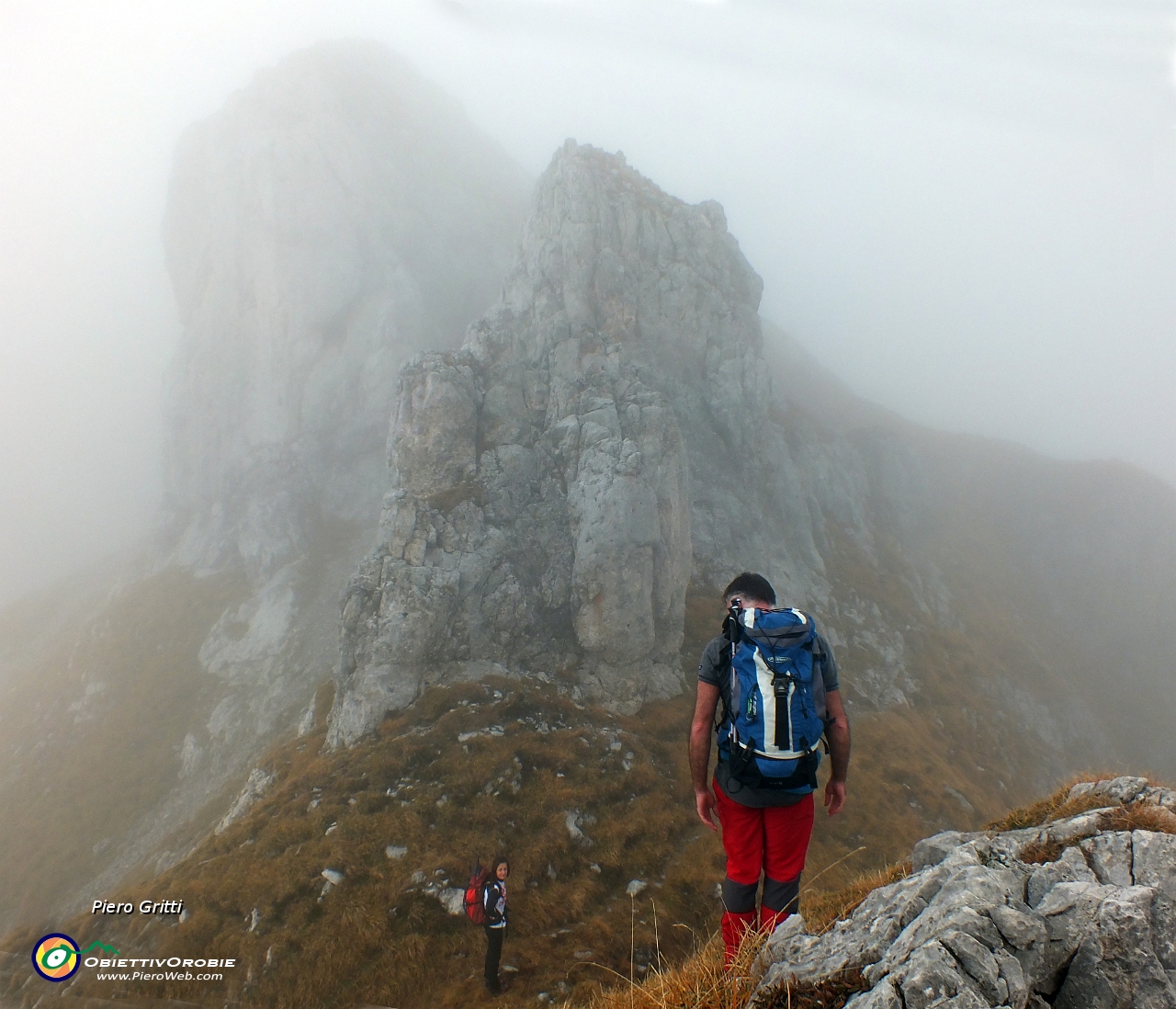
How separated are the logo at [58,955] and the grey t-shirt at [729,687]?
75.4 feet

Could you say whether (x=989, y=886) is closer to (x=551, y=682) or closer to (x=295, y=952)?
(x=295, y=952)

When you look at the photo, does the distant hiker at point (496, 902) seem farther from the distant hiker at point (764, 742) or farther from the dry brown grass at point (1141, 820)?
the dry brown grass at point (1141, 820)

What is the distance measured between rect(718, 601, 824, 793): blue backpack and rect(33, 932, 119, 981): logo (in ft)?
76.9

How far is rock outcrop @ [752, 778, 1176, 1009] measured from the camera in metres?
3.72

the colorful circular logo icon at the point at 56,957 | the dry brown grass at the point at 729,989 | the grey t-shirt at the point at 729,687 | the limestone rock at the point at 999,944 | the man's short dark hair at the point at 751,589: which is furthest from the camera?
the colorful circular logo icon at the point at 56,957

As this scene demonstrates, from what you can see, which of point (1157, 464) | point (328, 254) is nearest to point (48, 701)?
point (328, 254)

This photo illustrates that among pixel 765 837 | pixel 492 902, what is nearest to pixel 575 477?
pixel 492 902

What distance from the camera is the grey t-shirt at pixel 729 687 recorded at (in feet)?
18.8

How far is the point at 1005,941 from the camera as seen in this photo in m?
4.14

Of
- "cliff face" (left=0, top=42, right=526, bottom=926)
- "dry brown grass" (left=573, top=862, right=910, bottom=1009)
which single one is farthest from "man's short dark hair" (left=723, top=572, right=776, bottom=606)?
"cliff face" (left=0, top=42, right=526, bottom=926)

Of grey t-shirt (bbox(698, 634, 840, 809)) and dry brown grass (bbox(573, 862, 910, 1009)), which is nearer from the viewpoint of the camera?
dry brown grass (bbox(573, 862, 910, 1009))

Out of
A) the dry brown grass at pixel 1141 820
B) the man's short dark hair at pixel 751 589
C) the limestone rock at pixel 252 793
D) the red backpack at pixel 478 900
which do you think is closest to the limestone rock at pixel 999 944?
the dry brown grass at pixel 1141 820

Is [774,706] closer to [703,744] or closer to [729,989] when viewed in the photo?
[703,744]

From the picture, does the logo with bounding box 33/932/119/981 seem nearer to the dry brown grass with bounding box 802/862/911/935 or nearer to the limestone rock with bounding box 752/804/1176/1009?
the dry brown grass with bounding box 802/862/911/935
